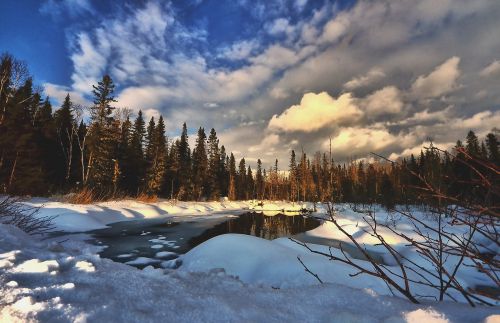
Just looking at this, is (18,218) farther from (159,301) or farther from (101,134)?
(101,134)

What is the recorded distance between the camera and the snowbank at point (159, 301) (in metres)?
1.66

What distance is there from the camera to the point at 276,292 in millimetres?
2656

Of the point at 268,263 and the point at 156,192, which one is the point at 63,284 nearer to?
the point at 268,263

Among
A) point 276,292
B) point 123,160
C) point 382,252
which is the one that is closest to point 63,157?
point 123,160

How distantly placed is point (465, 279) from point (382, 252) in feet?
11.1

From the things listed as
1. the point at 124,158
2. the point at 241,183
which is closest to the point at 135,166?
the point at 124,158

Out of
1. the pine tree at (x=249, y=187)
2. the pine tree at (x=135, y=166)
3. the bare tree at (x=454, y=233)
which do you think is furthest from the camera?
the pine tree at (x=249, y=187)

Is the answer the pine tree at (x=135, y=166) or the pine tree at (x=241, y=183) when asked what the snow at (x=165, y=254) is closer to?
the pine tree at (x=135, y=166)

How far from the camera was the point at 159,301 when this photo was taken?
6.79 feet

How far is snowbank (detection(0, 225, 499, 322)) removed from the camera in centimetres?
166

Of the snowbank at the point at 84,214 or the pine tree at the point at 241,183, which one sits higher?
the pine tree at the point at 241,183

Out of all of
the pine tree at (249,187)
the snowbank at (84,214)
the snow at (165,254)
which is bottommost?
the snow at (165,254)

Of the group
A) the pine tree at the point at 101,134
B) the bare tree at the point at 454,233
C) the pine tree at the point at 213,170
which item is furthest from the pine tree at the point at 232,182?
the bare tree at the point at 454,233

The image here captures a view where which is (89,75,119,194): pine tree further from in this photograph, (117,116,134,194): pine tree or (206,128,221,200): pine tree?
(206,128,221,200): pine tree
